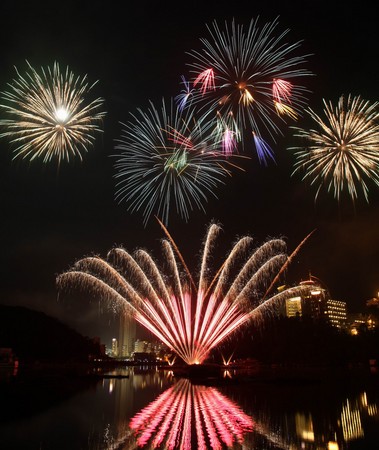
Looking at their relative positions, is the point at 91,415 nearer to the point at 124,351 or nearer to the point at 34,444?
the point at 34,444

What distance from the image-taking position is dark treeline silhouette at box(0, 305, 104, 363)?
64.2 m

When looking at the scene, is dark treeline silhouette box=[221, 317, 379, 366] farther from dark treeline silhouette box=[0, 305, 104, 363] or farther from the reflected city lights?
the reflected city lights

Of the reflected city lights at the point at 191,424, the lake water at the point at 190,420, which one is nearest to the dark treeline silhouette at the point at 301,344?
the lake water at the point at 190,420

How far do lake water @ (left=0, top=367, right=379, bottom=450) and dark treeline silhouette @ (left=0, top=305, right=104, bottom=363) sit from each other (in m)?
43.7

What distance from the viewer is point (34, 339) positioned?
65.9 meters

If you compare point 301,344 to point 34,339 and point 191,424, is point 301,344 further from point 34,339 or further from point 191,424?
point 191,424

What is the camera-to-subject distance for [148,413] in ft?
55.5

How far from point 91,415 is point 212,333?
1859cm

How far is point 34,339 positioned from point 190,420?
5765 centimetres

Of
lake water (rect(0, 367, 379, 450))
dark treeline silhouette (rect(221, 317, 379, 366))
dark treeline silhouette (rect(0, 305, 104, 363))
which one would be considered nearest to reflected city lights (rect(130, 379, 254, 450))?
lake water (rect(0, 367, 379, 450))

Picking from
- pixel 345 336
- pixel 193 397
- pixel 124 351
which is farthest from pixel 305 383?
pixel 124 351

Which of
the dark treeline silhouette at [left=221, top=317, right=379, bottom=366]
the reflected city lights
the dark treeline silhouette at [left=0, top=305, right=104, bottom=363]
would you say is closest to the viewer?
the reflected city lights

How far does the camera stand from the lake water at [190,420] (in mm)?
11695

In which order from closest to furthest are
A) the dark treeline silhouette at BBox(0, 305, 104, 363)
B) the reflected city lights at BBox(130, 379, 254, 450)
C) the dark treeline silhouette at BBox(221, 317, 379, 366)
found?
the reflected city lights at BBox(130, 379, 254, 450), the dark treeline silhouette at BBox(0, 305, 104, 363), the dark treeline silhouette at BBox(221, 317, 379, 366)
